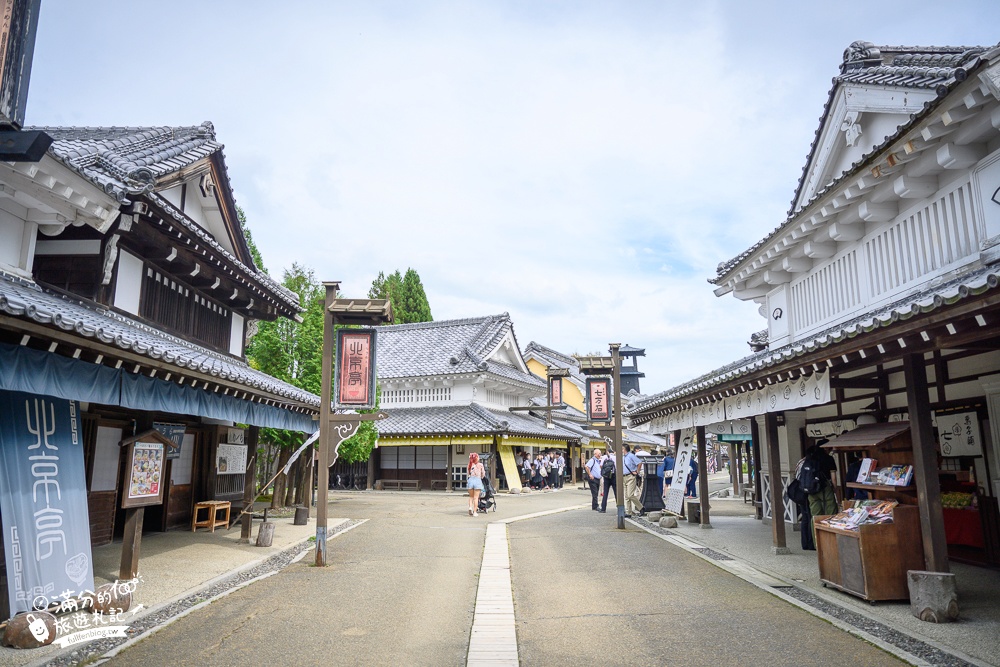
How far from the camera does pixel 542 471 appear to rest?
33.1 metres

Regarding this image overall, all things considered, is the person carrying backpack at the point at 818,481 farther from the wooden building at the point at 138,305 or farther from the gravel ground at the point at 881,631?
the wooden building at the point at 138,305

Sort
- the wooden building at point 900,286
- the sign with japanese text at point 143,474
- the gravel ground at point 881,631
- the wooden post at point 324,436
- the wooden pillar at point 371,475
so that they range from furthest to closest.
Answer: the wooden pillar at point 371,475 → the wooden post at point 324,436 → the sign with japanese text at point 143,474 → the wooden building at point 900,286 → the gravel ground at point 881,631

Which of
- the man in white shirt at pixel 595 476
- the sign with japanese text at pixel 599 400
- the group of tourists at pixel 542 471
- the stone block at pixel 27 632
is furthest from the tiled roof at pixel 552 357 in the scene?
the stone block at pixel 27 632

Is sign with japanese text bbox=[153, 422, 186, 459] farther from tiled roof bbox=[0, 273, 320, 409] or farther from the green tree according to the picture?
the green tree

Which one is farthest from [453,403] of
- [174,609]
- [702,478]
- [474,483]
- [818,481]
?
[174,609]

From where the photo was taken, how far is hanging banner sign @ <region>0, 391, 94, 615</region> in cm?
627

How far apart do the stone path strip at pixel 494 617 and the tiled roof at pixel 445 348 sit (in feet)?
70.4

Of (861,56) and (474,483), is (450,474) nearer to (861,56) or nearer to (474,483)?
(474,483)

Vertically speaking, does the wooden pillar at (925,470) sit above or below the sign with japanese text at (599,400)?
below

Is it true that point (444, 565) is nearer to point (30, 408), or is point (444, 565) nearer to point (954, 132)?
point (30, 408)

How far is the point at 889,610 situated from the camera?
22.7ft

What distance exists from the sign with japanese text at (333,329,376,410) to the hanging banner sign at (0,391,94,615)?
4439mm

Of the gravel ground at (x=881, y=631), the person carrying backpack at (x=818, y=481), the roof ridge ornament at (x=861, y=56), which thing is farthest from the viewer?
the roof ridge ornament at (x=861, y=56)

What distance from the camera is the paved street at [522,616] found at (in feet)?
18.9
